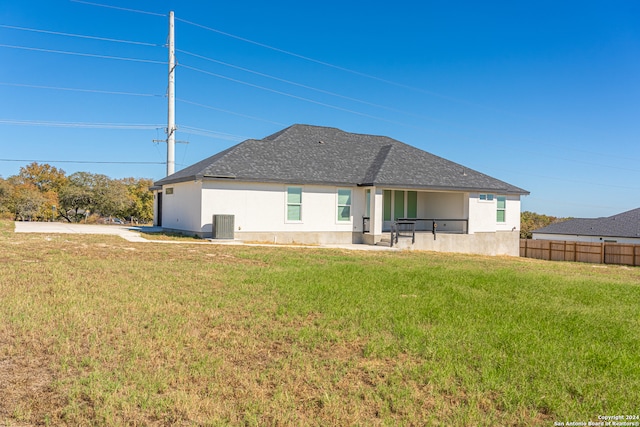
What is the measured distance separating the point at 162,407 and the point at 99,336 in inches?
88.4

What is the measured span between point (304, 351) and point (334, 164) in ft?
63.5

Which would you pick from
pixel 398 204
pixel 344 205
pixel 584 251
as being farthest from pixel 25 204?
pixel 584 251

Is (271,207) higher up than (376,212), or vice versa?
(271,207)

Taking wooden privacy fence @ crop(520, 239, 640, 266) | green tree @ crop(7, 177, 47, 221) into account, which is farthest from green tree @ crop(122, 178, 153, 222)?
wooden privacy fence @ crop(520, 239, 640, 266)

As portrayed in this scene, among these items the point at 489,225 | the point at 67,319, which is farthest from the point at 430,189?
the point at 67,319

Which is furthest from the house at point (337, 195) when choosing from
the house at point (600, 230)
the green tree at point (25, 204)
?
the green tree at point (25, 204)

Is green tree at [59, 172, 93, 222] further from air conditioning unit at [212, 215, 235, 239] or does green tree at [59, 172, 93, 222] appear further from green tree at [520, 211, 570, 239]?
green tree at [520, 211, 570, 239]

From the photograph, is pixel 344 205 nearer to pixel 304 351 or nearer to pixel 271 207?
pixel 271 207

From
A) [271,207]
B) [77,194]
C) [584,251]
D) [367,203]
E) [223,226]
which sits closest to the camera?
[223,226]

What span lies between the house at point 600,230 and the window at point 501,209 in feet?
60.7

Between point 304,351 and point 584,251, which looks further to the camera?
point 584,251

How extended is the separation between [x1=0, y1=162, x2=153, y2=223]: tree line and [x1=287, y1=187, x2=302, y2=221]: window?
25.9 metres

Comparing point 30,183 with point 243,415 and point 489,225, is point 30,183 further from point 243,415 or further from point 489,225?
point 243,415

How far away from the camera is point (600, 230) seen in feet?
138
